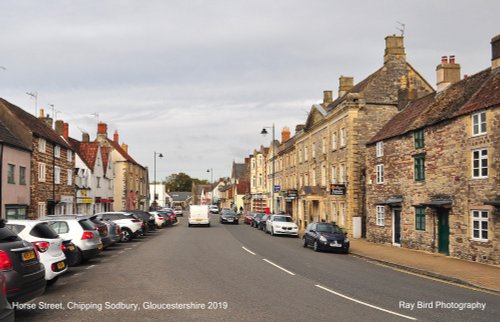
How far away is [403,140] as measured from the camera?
2508 centimetres

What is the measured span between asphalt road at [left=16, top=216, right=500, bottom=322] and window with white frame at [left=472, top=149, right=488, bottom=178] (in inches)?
224

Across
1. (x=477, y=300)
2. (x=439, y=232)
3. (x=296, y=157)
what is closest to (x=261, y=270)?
(x=477, y=300)

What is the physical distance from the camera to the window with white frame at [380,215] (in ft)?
89.8

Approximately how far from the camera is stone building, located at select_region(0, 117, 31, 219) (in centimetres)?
2702

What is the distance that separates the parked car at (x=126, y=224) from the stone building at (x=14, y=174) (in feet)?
18.4

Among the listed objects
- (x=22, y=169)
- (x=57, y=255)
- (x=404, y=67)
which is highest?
(x=404, y=67)

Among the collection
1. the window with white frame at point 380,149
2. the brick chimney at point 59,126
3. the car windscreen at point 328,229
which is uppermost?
the brick chimney at point 59,126

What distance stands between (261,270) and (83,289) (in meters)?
5.67

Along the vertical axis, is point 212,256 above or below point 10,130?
below

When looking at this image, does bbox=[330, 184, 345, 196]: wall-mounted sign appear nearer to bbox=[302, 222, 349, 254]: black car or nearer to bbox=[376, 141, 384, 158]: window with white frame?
bbox=[376, 141, 384, 158]: window with white frame

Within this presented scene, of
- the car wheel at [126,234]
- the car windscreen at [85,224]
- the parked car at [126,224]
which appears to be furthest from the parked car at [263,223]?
the car windscreen at [85,224]

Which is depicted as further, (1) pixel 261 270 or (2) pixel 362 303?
(1) pixel 261 270

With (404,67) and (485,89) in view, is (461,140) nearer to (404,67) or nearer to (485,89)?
(485,89)

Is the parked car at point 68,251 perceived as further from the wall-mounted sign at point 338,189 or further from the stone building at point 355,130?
the stone building at point 355,130
